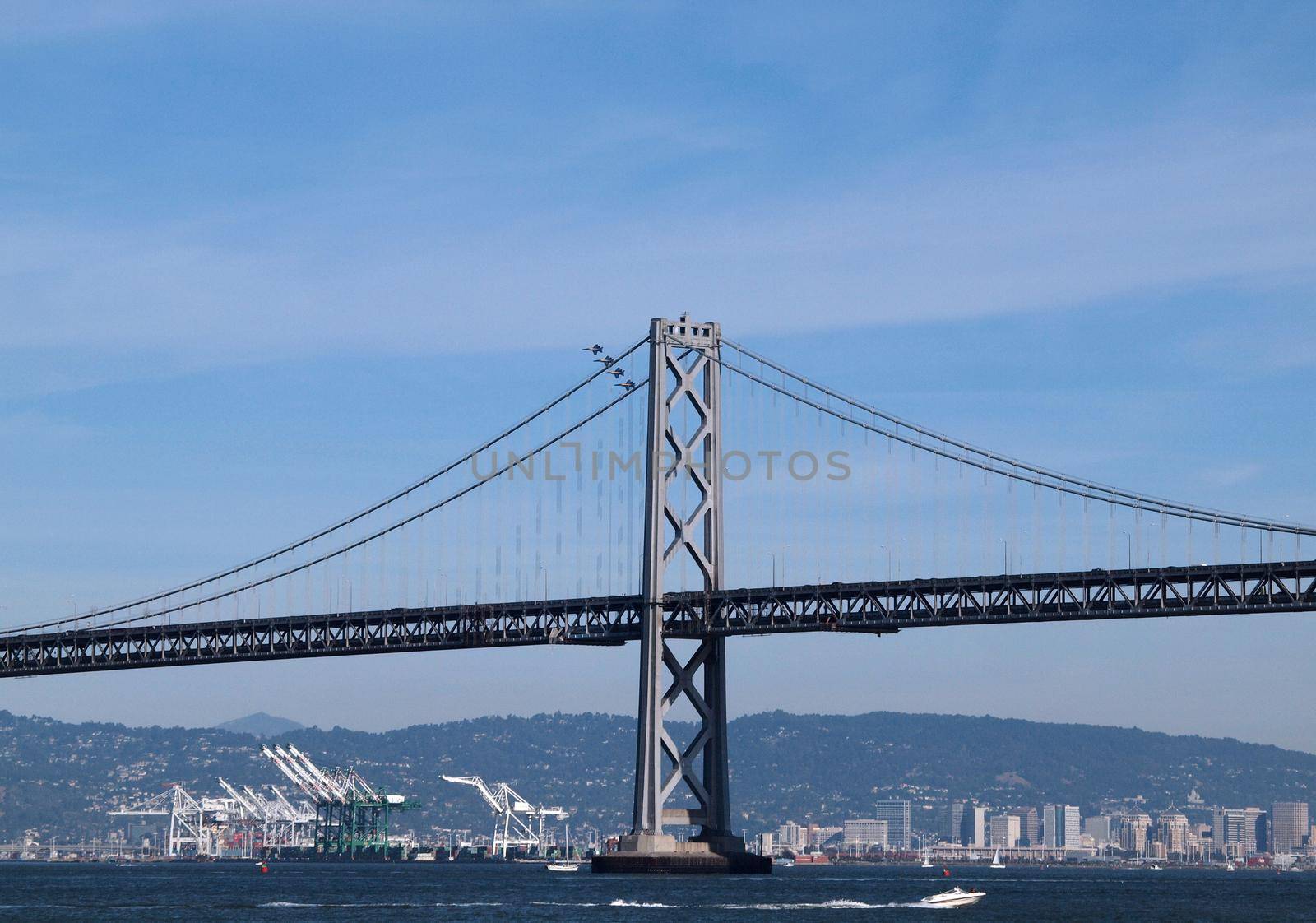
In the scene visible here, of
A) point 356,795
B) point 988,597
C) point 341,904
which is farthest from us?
point 356,795

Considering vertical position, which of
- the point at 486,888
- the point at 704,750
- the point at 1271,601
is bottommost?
the point at 486,888

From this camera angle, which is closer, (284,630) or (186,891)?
(186,891)

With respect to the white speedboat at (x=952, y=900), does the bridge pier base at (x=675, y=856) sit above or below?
above

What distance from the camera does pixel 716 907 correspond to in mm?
63312

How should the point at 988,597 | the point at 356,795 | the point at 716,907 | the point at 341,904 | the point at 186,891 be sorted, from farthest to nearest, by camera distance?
the point at 356,795 < the point at 186,891 < the point at 988,597 < the point at 341,904 < the point at 716,907

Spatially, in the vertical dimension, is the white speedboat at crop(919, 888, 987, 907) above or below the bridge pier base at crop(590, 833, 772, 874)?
below

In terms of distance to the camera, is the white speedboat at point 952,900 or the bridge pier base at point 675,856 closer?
the white speedboat at point 952,900

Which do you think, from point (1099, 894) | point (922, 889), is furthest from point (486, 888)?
point (1099, 894)

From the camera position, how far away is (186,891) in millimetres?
87125

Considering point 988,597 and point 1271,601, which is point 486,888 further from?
point 1271,601

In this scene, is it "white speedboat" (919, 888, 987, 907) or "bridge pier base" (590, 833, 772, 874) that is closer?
"white speedboat" (919, 888, 987, 907)

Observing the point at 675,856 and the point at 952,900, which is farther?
the point at 675,856

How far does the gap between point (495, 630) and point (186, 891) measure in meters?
16.2

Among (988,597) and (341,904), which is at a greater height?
(988,597)
